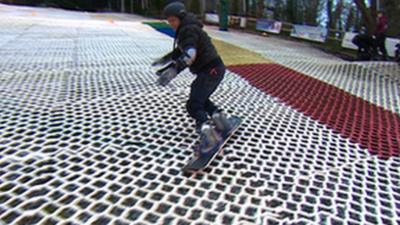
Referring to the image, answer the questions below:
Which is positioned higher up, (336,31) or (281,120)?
(336,31)

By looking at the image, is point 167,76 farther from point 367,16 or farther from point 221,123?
point 367,16

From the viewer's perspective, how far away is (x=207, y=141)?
294 centimetres

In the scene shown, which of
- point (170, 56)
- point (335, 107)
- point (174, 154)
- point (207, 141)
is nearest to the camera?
point (207, 141)

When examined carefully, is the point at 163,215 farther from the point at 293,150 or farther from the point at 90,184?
the point at 293,150

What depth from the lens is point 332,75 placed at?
320 inches

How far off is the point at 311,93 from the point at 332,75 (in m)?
2.40

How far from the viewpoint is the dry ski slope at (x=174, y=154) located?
2.28 m

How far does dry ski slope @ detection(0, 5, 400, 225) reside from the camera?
2283 mm

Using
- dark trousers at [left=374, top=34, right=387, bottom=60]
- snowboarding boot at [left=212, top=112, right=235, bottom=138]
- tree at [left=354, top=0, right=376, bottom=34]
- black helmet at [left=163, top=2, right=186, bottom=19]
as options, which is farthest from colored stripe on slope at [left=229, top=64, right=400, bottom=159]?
tree at [left=354, top=0, right=376, bottom=34]

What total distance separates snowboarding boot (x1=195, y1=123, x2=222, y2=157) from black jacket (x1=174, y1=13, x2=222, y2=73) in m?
0.62

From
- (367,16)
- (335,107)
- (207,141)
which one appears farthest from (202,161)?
(367,16)

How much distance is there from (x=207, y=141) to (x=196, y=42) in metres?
0.88

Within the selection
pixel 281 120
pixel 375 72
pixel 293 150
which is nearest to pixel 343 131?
pixel 281 120

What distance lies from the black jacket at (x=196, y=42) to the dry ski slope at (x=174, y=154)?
2.47 feet
